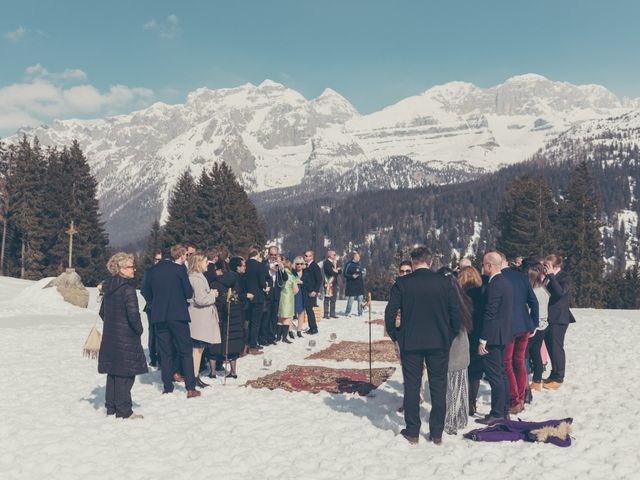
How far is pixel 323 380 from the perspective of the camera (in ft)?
37.7

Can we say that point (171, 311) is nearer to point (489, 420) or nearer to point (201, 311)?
point (201, 311)

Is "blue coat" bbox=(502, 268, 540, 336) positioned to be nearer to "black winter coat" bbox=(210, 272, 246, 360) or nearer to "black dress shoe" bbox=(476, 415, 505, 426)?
"black dress shoe" bbox=(476, 415, 505, 426)

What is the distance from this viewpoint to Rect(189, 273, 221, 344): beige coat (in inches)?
410

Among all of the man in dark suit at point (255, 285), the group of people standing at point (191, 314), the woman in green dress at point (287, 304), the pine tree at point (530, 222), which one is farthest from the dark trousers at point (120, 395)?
the pine tree at point (530, 222)

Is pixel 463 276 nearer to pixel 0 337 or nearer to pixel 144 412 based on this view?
pixel 144 412

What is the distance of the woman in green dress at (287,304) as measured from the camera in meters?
15.8

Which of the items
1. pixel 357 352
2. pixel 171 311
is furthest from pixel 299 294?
pixel 171 311

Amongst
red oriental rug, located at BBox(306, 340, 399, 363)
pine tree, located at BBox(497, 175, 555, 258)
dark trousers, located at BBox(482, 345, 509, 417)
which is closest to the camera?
dark trousers, located at BBox(482, 345, 509, 417)

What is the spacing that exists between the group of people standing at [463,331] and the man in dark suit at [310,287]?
8.68m

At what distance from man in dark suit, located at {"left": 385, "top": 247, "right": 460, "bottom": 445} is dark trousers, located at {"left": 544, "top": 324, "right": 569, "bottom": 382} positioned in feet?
12.0

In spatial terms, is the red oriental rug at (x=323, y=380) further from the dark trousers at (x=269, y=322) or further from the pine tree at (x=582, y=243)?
the pine tree at (x=582, y=243)

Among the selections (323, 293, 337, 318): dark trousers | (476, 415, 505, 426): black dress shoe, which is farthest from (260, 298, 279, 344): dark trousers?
(476, 415, 505, 426): black dress shoe

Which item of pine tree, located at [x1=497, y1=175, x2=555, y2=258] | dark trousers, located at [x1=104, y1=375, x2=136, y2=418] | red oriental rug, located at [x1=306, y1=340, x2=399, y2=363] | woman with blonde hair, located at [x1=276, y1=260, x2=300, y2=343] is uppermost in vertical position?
pine tree, located at [x1=497, y1=175, x2=555, y2=258]

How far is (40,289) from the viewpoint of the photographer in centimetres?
2680
